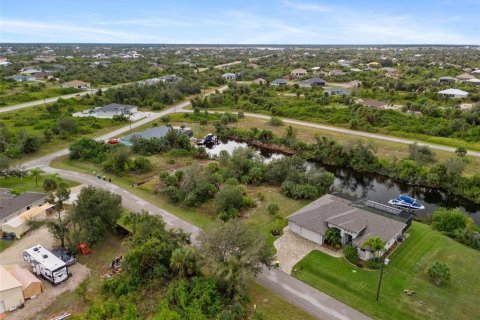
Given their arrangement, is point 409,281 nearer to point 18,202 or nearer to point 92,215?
point 92,215

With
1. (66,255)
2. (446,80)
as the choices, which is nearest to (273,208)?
(66,255)

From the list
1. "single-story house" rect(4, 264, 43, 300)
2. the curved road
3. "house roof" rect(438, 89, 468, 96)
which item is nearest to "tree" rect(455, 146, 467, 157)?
the curved road

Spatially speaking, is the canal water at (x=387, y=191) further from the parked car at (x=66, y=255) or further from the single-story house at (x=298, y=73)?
the single-story house at (x=298, y=73)

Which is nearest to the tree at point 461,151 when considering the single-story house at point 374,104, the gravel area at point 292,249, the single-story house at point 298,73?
the single-story house at point 374,104

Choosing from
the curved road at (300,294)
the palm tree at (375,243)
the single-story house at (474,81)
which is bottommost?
the curved road at (300,294)

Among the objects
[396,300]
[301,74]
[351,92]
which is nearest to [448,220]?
[396,300]
